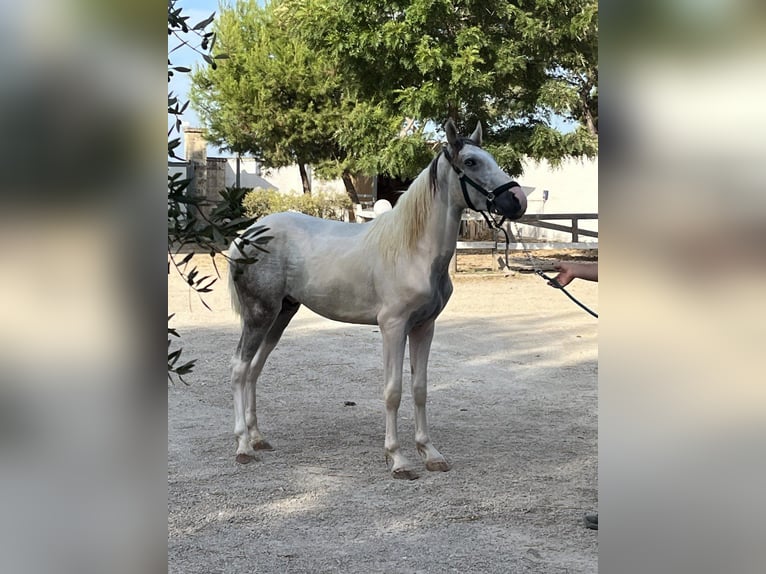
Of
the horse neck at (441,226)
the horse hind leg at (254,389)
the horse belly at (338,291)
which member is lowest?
the horse hind leg at (254,389)

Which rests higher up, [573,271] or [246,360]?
[573,271]

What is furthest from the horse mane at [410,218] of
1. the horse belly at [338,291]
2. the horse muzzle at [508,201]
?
the horse muzzle at [508,201]

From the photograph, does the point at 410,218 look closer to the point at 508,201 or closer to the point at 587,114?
the point at 508,201

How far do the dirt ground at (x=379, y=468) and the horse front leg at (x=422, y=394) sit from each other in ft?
0.31

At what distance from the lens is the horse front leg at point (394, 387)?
4227 millimetres

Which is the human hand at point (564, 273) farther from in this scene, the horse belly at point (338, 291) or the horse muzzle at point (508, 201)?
the horse belly at point (338, 291)

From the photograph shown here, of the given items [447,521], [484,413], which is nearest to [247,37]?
[484,413]

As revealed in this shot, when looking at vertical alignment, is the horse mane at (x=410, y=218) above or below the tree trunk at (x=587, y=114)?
below

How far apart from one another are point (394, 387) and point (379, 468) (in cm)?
56

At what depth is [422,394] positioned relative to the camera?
4434mm

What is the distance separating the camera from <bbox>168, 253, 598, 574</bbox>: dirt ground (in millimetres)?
3299

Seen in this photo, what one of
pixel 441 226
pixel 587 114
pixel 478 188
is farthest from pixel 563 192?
pixel 478 188
